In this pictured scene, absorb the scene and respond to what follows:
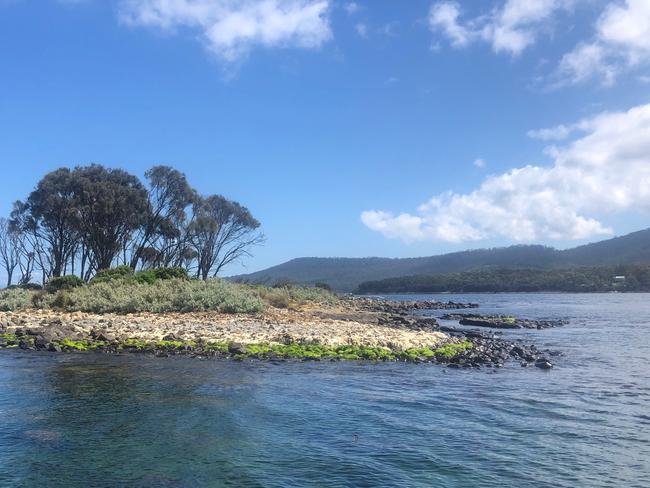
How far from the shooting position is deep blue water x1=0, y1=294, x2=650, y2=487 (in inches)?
340

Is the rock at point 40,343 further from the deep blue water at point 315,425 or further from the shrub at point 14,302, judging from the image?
the shrub at point 14,302

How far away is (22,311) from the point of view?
3416cm

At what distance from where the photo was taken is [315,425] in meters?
11.3

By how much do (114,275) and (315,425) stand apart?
113ft

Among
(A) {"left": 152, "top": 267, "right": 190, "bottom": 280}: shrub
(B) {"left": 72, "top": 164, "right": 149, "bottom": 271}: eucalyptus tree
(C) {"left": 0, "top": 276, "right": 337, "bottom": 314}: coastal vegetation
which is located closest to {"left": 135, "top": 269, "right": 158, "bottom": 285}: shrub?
(C) {"left": 0, "top": 276, "right": 337, "bottom": 314}: coastal vegetation

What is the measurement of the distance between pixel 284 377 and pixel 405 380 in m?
3.51

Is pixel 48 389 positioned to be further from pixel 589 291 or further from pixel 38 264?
pixel 589 291

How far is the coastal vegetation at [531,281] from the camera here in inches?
4582

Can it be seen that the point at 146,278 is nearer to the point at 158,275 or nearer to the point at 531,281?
the point at 158,275

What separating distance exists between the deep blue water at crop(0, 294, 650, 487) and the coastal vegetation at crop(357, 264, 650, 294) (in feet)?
365

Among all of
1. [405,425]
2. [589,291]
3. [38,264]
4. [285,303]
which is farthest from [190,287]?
[589,291]

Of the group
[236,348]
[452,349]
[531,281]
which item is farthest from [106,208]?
[531,281]

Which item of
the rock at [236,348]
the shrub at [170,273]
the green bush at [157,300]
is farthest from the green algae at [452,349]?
the shrub at [170,273]

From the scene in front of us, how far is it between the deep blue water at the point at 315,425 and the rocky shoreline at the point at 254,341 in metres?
1.62
